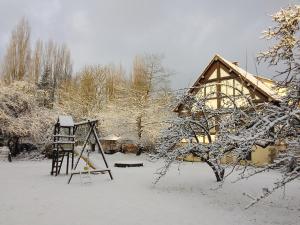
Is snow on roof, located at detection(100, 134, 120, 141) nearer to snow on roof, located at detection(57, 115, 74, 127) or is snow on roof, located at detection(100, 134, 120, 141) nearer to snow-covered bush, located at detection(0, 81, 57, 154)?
snow-covered bush, located at detection(0, 81, 57, 154)

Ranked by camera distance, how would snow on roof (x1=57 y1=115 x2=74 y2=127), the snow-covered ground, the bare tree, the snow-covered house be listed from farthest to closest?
Answer: the bare tree → the snow-covered house → snow on roof (x1=57 y1=115 x2=74 y2=127) → the snow-covered ground

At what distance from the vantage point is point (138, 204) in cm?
814

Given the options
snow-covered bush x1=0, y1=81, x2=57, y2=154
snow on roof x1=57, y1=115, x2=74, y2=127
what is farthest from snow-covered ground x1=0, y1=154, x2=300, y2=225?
snow-covered bush x1=0, y1=81, x2=57, y2=154

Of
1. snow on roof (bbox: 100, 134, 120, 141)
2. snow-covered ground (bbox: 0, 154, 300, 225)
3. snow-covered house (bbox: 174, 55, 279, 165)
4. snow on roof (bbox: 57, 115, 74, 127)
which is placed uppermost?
snow-covered house (bbox: 174, 55, 279, 165)

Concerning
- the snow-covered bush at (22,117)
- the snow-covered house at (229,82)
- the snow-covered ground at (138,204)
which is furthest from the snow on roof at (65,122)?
the snow-covered house at (229,82)

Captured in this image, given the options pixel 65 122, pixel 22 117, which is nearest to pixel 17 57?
pixel 22 117

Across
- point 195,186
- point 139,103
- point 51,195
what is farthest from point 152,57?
point 51,195

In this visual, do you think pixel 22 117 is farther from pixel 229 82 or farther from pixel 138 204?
pixel 138 204

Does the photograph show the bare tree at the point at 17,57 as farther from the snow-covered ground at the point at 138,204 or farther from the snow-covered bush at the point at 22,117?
the snow-covered ground at the point at 138,204

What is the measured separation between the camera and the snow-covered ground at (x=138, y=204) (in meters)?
6.59

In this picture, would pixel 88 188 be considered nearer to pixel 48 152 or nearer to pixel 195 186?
pixel 195 186

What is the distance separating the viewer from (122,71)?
126 feet

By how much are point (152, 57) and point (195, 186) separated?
800 inches

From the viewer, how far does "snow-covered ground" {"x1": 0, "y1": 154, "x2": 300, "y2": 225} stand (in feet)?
21.6
